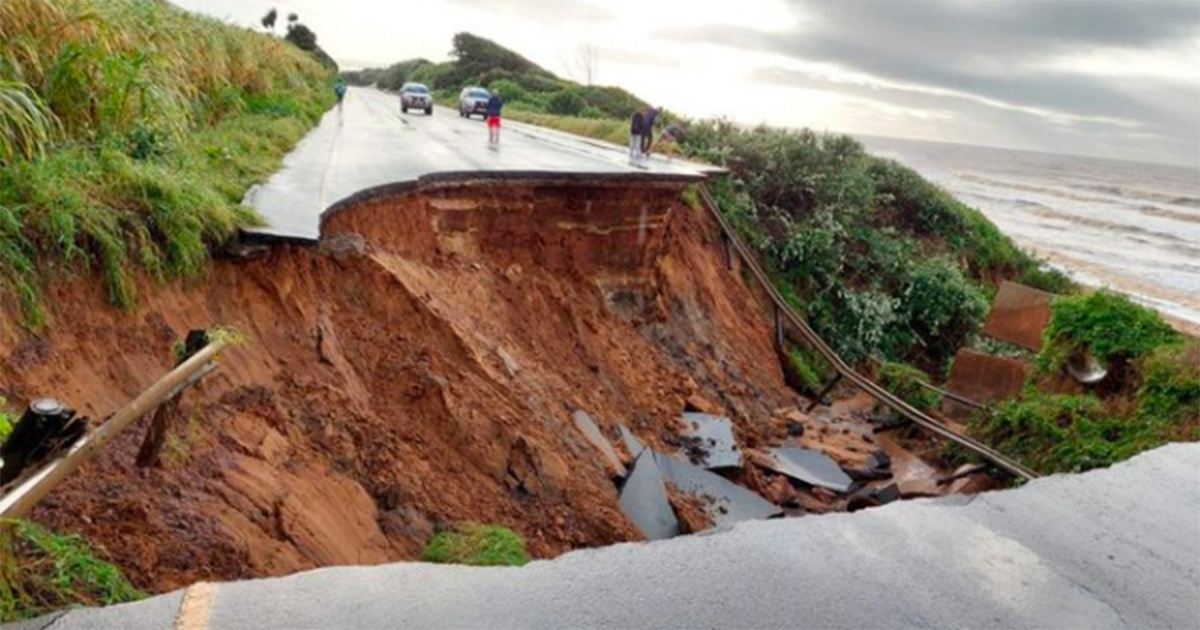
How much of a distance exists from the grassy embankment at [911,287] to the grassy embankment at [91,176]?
7953 millimetres

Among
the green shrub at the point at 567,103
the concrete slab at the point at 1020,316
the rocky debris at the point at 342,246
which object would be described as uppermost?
the green shrub at the point at 567,103

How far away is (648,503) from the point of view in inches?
332

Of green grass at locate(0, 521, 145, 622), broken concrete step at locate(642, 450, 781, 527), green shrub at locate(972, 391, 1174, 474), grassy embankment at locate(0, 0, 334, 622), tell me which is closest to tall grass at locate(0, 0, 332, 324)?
grassy embankment at locate(0, 0, 334, 622)

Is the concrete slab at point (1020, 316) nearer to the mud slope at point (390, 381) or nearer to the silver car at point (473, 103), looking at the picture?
the mud slope at point (390, 381)

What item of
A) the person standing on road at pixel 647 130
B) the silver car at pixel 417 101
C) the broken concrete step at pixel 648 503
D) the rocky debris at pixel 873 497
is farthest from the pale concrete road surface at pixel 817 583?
the silver car at pixel 417 101

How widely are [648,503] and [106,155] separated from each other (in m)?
5.41

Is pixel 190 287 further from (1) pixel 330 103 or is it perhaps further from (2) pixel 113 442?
(1) pixel 330 103

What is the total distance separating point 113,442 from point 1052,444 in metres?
8.63

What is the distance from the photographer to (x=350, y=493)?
17.2ft

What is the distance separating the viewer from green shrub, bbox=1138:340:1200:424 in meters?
8.01

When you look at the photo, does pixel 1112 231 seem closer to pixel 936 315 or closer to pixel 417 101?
pixel 936 315

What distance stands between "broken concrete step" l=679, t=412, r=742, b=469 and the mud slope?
0.34m

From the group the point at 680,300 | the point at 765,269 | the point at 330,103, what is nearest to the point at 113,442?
the point at 680,300

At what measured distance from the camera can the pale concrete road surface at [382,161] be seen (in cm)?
769
